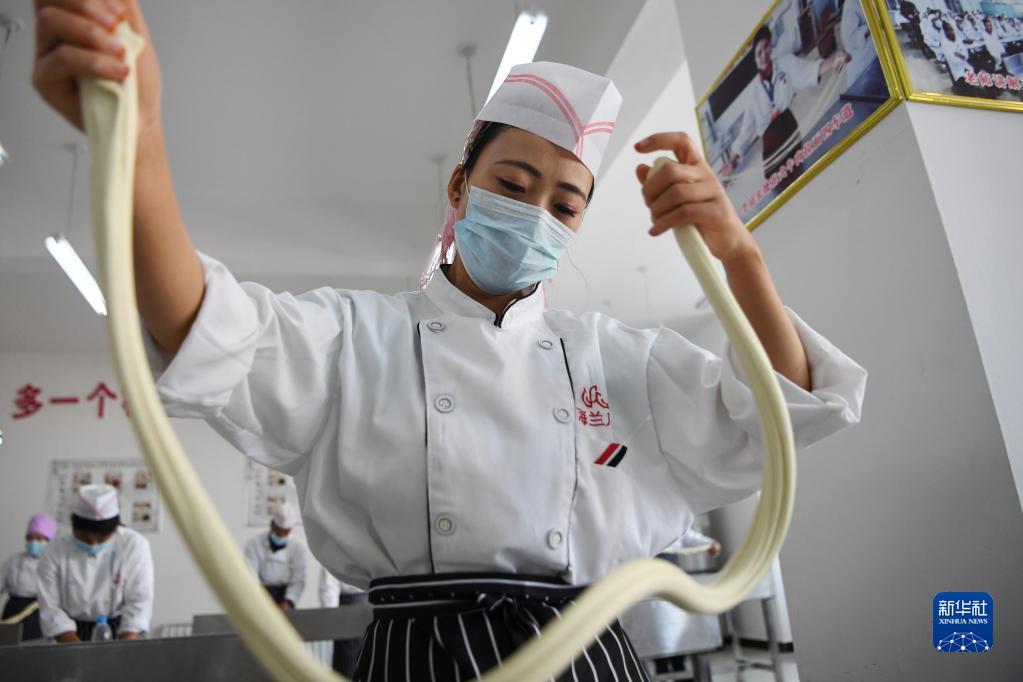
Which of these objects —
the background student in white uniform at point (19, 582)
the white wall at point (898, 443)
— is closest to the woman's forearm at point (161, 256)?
the white wall at point (898, 443)

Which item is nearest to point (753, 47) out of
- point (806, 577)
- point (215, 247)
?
point (806, 577)

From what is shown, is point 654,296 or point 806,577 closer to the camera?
point 806,577

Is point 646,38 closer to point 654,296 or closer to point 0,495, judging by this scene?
point 654,296

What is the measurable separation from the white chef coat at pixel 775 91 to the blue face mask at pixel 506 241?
1.15m

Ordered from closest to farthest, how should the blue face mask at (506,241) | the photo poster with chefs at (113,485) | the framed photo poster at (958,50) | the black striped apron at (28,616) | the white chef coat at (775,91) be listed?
the blue face mask at (506,241)
the framed photo poster at (958,50)
the white chef coat at (775,91)
the black striped apron at (28,616)
the photo poster with chefs at (113,485)

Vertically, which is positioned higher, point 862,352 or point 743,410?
point 862,352

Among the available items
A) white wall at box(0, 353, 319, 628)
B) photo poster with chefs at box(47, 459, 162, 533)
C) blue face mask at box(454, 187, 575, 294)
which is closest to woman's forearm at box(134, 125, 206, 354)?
blue face mask at box(454, 187, 575, 294)

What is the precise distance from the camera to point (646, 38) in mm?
3297

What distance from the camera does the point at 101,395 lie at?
7340 mm

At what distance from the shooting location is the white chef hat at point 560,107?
3.20 feet

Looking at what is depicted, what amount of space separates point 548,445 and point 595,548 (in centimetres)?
12

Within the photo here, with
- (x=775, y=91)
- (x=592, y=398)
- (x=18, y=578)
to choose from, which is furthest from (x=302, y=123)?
(x=18, y=578)

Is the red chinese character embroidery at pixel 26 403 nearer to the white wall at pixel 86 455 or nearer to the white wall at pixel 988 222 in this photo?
the white wall at pixel 86 455

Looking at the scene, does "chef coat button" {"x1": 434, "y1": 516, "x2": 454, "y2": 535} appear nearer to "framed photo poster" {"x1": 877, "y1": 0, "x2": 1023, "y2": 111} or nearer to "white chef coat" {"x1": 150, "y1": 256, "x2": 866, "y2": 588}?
"white chef coat" {"x1": 150, "y1": 256, "x2": 866, "y2": 588}
